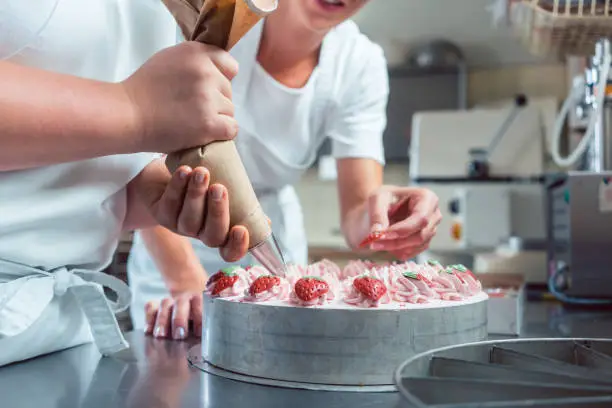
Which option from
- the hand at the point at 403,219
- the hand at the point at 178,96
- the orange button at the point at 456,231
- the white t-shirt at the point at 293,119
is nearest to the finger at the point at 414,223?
the hand at the point at 403,219

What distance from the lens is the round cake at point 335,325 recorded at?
2.28 feet

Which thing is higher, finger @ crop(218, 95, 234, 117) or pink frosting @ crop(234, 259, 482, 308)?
finger @ crop(218, 95, 234, 117)

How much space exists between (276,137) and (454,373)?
99cm

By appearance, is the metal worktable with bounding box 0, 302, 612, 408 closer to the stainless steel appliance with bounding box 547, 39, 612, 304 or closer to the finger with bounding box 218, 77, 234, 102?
the finger with bounding box 218, 77, 234, 102

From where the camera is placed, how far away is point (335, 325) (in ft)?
2.28

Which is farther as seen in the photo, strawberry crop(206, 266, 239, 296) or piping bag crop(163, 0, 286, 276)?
strawberry crop(206, 266, 239, 296)

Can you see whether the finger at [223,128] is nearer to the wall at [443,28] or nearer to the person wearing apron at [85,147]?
the person wearing apron at [85,147]

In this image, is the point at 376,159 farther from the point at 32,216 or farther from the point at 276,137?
the point at 32,216

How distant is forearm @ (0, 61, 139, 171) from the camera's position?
1.96 ft

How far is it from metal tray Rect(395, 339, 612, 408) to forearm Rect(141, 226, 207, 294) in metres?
0.68

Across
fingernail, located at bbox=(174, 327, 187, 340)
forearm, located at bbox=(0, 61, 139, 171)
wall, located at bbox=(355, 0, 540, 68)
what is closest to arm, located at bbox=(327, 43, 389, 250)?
fingernail, located at bbox=(174, 327, 187, 340)

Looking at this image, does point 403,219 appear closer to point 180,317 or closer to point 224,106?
point 180,317

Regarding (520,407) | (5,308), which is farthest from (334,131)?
(520,407)

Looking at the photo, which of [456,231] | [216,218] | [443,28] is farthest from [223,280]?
[443,28]
